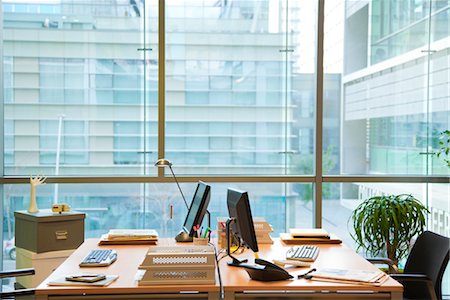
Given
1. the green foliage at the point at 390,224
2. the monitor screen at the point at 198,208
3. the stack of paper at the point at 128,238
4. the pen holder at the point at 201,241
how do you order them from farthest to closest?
the green foliage at the point at 390,224 < the stack of paper at the point at 128,238 < the pen holder at the point at 201,241 < the monitor screen at the point at 198,208

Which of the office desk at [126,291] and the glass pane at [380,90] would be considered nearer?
the office desk at [126,291]

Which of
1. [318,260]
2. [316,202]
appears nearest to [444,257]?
[318,260]

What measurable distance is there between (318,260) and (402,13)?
2.91m

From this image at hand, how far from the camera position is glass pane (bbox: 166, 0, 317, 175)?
18.3 ft

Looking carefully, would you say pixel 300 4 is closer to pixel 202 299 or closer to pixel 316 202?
pixel 316 202

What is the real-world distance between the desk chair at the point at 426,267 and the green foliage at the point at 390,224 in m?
0.96

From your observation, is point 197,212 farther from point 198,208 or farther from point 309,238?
point 309,238

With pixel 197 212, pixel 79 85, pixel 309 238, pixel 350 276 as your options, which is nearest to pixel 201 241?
pixel 197 212

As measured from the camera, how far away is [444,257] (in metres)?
3.73

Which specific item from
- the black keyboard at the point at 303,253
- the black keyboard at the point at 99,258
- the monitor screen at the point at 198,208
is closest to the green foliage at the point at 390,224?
the black keyboard at the point at 303,253

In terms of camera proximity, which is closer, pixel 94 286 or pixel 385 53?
pixel 94 286

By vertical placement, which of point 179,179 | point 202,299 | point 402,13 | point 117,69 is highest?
point 402,13

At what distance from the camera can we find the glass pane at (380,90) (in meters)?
5.62

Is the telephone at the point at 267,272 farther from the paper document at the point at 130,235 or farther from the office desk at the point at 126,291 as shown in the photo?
the paper document at the point at 130,235
